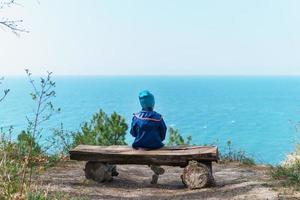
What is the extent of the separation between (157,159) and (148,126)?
734 millimetres

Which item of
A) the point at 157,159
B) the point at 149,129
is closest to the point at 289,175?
the point at 157,159

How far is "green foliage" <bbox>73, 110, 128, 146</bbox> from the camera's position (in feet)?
49.7

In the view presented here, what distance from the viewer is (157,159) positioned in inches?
415

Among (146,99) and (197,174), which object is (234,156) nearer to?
(197,174)

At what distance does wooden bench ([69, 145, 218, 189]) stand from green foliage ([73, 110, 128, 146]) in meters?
3.82

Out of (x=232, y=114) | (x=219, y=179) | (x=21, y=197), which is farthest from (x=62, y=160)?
(x=232, y=114)

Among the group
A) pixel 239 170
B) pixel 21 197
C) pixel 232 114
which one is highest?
pixel 21 197

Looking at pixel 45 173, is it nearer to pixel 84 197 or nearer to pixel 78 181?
pixel 78 181

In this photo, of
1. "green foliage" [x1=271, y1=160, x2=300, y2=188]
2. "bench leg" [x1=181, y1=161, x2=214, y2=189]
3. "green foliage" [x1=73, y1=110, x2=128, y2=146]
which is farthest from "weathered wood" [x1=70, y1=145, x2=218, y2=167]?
"green foliage" [x1=73, y1=110, x2=128, y2=146]

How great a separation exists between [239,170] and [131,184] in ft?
9.85

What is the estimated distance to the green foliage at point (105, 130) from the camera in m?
15.1

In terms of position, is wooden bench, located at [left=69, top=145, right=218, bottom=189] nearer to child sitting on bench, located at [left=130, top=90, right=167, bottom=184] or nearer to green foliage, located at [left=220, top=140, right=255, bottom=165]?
child sitting on bench, located at [left=130, top=90, right=167, bottom=184]

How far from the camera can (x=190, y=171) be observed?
411 inches

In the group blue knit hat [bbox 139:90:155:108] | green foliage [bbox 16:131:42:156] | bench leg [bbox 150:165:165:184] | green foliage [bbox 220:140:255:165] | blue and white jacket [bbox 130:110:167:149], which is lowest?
green foliage [bbox 220:140:255:165]
